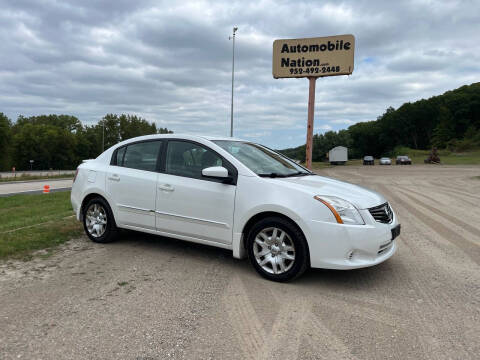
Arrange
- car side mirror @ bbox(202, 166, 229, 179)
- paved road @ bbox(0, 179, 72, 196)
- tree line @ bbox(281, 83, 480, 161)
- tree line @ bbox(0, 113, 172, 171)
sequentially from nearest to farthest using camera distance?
car side mirror @ bbox(202, 166, 229, 179) < paved road @ bbox(0, 179, 72, 196) < tree line @ bbox(0, 113, 172, 171) < tree line @ bbox(281, 83, 480, 161)

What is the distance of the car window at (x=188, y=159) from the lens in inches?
188

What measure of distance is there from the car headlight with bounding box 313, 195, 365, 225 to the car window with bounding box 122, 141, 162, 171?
2.44 m

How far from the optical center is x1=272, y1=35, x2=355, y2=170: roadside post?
13148 millimetres

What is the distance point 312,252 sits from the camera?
13.0 feet

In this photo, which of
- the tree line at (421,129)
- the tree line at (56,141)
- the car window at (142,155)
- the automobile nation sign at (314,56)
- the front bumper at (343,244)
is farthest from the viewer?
the tree line at (421,129)

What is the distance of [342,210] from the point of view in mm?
3961

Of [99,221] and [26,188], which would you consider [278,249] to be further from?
[26,188]

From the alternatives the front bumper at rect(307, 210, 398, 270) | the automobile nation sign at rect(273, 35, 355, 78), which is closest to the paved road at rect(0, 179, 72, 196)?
the automobile nation sign at rect(273, 35, 355, 78)

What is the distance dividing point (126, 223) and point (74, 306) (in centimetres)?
203

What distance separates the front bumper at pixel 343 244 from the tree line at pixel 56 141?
8609 cm

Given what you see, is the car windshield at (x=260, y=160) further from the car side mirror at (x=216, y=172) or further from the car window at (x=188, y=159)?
the car side mirror at (x=216, y=172)

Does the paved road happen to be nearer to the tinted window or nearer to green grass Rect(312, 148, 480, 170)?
the tinted window

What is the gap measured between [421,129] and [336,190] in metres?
120

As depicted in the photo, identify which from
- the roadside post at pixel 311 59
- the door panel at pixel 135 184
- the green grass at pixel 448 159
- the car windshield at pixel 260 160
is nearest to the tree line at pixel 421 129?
the green grass at pixel 448 159
